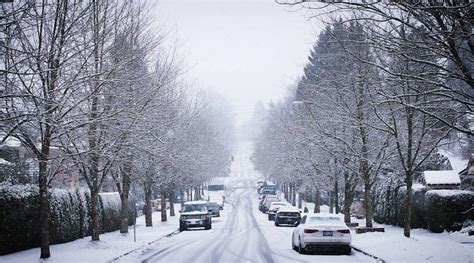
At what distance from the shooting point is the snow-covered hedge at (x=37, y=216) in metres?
17.4

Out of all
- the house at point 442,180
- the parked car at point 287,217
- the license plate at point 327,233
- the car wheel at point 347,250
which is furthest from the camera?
the parked car at point 287,217

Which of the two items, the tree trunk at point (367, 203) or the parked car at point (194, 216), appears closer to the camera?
the tree trunk at point (367, 203)

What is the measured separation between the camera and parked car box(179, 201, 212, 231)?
3346cm

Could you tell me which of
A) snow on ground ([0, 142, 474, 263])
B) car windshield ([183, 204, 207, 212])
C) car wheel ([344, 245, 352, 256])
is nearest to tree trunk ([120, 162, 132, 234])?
snow on ground ([0, 142, 474, 263])

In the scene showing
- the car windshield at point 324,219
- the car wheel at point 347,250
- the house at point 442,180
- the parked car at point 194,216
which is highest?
the house at point 442,180

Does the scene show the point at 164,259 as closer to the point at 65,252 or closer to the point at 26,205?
the point at 65,252

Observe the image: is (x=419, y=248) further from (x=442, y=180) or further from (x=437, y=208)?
(x=442, y=180)

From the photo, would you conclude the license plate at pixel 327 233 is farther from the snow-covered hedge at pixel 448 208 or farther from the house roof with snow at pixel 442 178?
the house roof with snow at pixel 442 178

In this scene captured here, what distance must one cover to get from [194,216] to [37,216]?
603 inches

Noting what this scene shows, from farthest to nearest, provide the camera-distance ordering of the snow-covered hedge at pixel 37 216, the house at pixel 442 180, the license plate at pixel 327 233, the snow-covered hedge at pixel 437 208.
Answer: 1. the house at pixel 442 180
2. the snow-covered hedge at pixel 437 208
3. the license plate at pixel 327 233
4. the snow-covered hedge at pixel 37 216

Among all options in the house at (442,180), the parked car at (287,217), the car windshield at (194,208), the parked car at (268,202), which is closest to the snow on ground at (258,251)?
the house at (442,180)

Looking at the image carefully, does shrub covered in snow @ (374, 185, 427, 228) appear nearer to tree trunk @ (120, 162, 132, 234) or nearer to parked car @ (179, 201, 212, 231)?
parked car @ (179, 201, 212, 231)

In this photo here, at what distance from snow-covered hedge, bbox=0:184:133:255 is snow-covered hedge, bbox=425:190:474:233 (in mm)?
15323

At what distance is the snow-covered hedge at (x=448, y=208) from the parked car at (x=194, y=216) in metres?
14.7
